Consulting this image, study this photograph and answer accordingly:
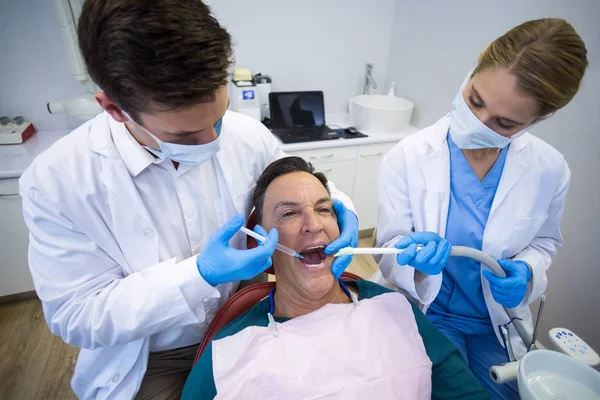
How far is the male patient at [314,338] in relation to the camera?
936 mm

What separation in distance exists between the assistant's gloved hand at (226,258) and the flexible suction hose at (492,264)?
0.57 m

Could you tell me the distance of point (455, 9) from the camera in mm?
2252

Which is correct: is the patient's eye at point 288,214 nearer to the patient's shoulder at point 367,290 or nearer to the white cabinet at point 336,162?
the patient's shoulder at point 367,290

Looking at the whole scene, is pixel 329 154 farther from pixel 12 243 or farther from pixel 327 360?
pixel 12 243

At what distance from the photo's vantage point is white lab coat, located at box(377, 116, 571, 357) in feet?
4.03

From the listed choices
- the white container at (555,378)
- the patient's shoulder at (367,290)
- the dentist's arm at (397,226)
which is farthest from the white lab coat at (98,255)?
the white container at (555,378)

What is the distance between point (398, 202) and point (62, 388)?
192 cm

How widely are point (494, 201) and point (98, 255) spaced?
1.32 metres

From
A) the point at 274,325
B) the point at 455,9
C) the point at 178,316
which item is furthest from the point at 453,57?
the point at 178,316

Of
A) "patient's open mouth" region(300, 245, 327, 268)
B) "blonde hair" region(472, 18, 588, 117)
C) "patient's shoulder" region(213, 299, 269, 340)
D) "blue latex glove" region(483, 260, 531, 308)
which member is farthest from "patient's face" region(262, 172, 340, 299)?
"blonde hair" region(472, 18, 588, 117)

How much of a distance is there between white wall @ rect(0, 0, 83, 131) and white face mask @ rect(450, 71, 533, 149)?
2.33 m

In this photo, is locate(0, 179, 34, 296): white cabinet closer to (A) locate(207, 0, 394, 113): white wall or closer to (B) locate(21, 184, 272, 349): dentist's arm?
(B) locate(21, 184, 272, 349): dentist's arm

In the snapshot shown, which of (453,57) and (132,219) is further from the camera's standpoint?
(453,57)

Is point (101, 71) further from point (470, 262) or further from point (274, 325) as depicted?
point (470, 262)
